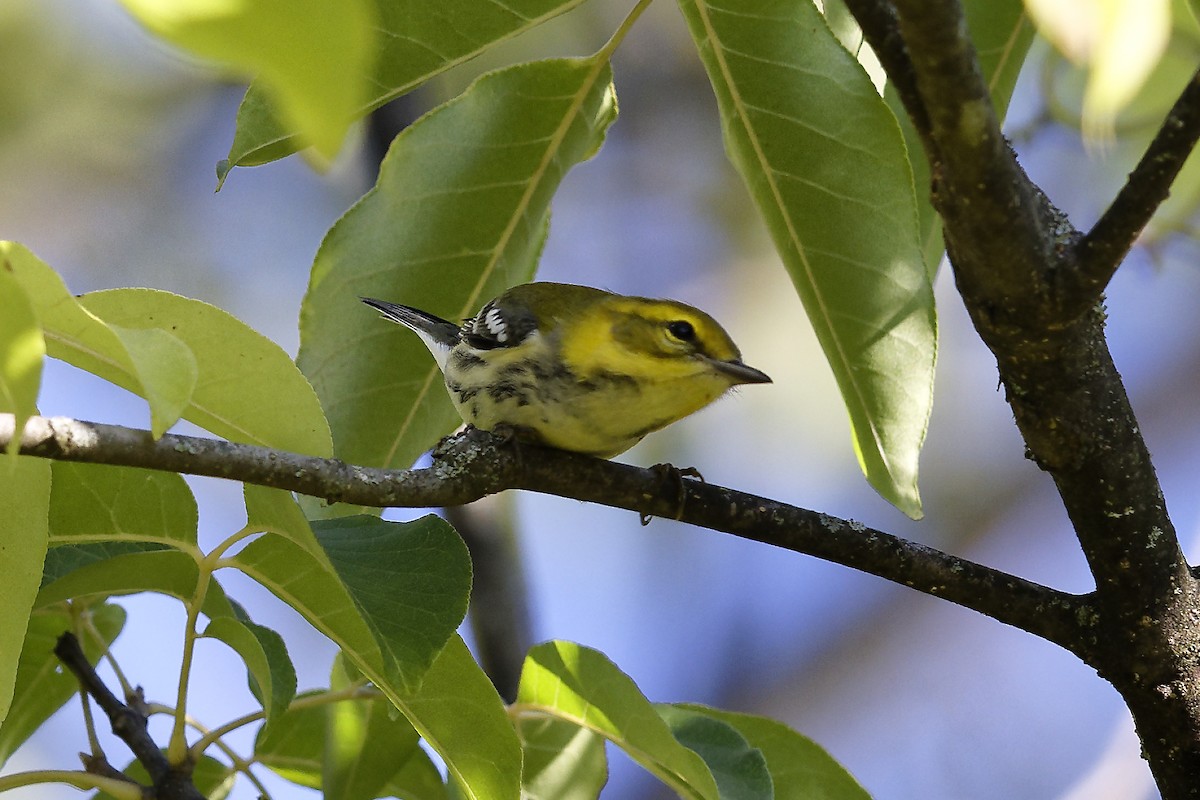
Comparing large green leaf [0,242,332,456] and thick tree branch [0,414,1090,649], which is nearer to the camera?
large green leaf [0,242,332,456]

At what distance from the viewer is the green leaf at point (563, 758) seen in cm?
139

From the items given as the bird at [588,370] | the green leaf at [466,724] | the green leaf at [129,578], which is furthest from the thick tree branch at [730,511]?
the bird at [588,370]

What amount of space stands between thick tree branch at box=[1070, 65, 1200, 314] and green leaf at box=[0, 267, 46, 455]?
733 mm

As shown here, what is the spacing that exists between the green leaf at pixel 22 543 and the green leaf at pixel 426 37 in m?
0.40

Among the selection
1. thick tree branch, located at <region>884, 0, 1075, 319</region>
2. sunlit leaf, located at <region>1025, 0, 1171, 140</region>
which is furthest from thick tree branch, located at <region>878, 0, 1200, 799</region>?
sunlit leaf, located at <region>1025, 0, 1171, 140</region>

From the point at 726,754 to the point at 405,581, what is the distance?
41cm

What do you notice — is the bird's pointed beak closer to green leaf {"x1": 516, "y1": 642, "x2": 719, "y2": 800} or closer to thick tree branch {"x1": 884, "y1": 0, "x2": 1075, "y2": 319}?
green leaf {"x1": 516, "y1": 642, "x2": 719, "y2": 800}

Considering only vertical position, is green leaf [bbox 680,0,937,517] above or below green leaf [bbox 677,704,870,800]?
above

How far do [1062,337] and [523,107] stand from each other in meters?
0.67

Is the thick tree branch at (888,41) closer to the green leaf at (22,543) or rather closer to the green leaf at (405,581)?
→ the green leaf at (405,581)

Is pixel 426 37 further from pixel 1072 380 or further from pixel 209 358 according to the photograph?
pixel 1072 380

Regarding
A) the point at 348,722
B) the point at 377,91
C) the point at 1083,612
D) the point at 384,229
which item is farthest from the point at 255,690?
the point at 1083,612

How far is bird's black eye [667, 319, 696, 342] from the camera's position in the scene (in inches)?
80.5

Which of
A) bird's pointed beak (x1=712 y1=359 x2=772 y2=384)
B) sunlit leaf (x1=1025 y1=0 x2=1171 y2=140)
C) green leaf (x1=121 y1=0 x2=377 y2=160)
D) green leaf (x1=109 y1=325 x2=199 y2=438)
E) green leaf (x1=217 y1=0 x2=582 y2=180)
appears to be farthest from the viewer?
bird's pointed beak (x1=712 y1=359 x2=772 y2=384)
